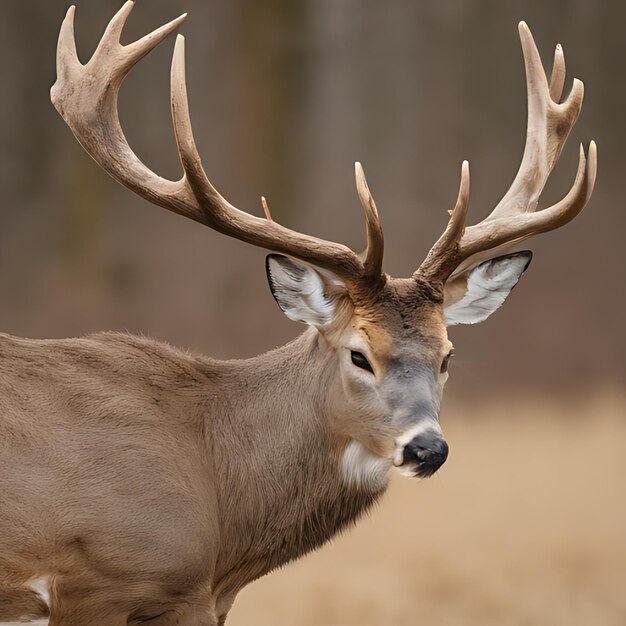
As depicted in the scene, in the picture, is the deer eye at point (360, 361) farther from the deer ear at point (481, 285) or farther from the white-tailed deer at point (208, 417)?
the deer ear at point (481, 285)

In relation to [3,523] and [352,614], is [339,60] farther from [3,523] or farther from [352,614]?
[3,523]

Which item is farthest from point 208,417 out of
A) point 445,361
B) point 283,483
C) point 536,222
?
point 536,222

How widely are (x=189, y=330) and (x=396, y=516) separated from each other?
4.85 ft

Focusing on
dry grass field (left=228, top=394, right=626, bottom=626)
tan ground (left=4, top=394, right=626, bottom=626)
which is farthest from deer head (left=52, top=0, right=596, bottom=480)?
tan ground (left=4, top=394, right=626, bottom=626)

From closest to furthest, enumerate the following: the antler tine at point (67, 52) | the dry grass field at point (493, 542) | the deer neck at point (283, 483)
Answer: the deer neck at point (283, 483) < the antler tine at point (67, 52) < the dry grass field at point (493, 542)

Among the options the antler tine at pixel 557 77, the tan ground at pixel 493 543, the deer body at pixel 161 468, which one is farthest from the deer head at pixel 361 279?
the tan ground at pixel 493 543

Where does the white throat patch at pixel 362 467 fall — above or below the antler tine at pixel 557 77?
below

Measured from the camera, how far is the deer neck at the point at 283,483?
4.52m

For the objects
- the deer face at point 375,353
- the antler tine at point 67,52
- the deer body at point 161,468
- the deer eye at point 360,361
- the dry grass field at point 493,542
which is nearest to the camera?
the deer body at point 161,468

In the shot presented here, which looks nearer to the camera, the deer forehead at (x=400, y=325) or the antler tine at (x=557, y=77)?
the deer forehead at (x=400, y=325)

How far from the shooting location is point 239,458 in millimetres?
4559

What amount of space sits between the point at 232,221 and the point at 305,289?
33 centimetres

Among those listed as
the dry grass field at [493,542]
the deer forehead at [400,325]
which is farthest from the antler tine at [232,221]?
the dry grass field at [493,542]

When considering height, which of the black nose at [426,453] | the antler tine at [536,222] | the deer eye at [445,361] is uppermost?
the antler tine at [536,222]
